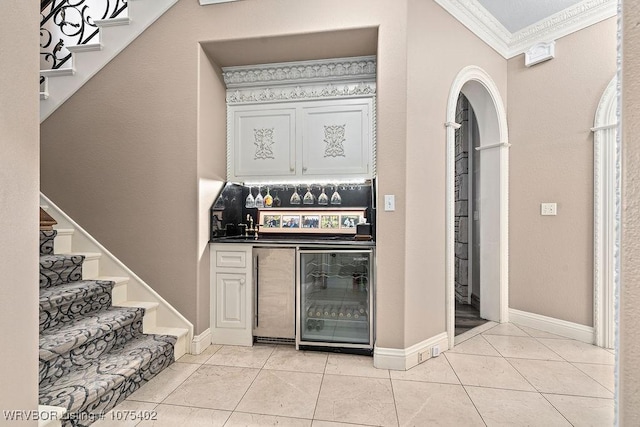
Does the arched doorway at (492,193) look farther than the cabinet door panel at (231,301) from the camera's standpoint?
Yes

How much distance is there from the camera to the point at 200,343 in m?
2.70

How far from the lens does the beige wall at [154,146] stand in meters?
2.66

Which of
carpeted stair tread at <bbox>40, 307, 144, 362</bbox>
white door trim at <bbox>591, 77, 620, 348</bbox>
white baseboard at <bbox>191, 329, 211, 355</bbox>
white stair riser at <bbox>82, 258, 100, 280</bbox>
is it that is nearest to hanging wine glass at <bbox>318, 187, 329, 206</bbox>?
white baseboard at <bbox>191, 329, 211, 355</bbox>

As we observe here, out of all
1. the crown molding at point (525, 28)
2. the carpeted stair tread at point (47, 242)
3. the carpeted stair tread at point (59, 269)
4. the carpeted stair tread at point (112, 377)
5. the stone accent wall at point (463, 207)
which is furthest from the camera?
the stone accent wall at point (463, 207)

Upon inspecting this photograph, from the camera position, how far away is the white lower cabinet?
2830 millimetres

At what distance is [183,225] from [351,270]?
4.96ft

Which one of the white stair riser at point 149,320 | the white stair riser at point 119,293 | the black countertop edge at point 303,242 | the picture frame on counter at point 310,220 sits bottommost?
the white stair riser at point 149,320

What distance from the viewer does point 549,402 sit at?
199 cm

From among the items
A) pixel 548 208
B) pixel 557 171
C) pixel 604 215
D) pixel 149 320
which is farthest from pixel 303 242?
pixel 604 215

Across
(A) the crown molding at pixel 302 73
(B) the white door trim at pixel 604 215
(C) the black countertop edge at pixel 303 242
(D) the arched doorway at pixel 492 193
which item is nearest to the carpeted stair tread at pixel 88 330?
(C) the black countertop edge at pixel 303 242

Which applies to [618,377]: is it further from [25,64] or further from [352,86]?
[352,86]

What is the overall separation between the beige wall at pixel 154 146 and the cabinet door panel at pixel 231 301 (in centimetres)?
14

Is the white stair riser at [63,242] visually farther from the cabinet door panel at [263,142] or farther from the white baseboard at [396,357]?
the white baseboard at [396,357]

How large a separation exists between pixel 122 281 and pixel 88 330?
2.22 ft
